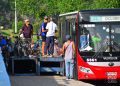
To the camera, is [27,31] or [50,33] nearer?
[50,33]

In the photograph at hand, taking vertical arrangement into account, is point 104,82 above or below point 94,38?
below

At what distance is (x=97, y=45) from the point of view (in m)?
18.2

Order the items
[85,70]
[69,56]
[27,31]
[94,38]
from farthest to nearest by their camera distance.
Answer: [27,31]
[69,56]
[85,70]
[94,38]

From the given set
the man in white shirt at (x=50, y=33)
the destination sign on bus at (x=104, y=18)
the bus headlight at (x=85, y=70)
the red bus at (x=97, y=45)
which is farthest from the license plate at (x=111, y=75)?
the man in white shirt at (x=50, y=33)

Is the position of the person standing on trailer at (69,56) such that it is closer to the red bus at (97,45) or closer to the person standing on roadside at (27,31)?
the red bus at (97,45)

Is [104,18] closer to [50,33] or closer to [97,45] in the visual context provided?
[97,45]

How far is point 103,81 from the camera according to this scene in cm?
1898

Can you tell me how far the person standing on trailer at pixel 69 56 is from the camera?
19.0 meters

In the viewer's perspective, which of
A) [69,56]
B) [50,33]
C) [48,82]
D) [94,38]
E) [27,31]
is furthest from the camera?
[27,31]

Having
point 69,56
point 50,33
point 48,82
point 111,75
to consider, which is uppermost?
point 50,33

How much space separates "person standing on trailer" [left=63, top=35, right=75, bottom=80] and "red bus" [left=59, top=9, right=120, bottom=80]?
505 millimetres

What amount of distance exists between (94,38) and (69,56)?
157 cm

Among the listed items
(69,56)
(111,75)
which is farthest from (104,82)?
(69,56)

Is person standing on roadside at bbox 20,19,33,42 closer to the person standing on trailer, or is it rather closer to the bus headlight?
the person standing on trailer
